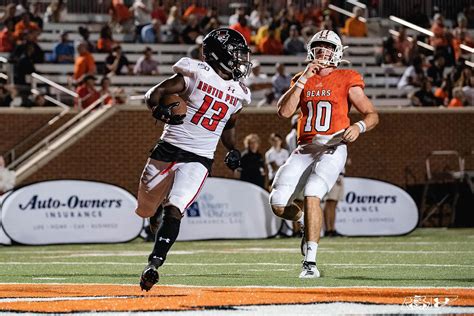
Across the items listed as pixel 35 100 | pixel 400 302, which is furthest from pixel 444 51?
pixel 400 302

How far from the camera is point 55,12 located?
81.6 feet

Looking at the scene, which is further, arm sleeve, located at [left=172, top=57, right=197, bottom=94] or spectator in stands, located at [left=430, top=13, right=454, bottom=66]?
spectator in stands, located at [left=430, top=13, right=454, bottom=66]

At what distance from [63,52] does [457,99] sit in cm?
737

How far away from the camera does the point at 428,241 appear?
16984 mm

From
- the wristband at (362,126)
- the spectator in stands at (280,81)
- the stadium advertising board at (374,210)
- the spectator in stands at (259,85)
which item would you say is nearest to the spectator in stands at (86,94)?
the spectator in stands at (259,85)

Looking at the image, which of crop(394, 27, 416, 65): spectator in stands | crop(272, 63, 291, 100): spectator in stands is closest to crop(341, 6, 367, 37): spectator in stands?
crop(394, 27, 416, 65): spectator in stands

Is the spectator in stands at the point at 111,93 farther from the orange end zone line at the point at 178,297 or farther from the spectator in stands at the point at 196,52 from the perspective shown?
the orange end zone line at the point at 178,297

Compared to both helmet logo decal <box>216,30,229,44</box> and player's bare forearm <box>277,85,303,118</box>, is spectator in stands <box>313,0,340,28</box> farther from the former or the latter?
helmet logo decal <box>216,30,229,44</box>

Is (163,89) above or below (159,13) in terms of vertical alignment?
above

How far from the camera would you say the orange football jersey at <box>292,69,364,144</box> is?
34.6 ft

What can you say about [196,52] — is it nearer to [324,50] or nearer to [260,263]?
[260,263]

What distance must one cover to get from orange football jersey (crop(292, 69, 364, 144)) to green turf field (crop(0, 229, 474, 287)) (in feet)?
3.99

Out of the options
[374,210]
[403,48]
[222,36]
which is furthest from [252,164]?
[222,36]

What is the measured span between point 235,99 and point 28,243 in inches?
322
